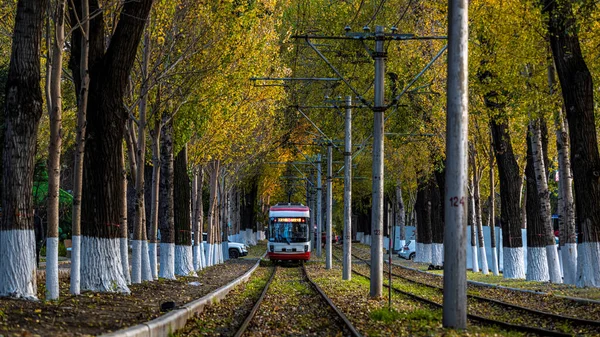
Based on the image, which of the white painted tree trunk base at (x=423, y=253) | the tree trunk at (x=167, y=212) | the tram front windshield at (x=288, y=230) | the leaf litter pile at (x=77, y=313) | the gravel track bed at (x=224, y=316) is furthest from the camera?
the white painted tree trunk base at (x=423, y=253)

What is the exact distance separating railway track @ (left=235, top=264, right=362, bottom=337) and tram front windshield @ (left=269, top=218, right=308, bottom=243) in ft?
87.2

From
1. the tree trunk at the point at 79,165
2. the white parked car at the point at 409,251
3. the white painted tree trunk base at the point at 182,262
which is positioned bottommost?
the white parked car at the point at 409,251

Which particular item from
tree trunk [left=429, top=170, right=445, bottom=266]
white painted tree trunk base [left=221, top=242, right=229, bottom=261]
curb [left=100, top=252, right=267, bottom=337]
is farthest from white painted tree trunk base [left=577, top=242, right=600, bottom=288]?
white painted tree trunk base [left=221, top=242, right=229, bottom=261]

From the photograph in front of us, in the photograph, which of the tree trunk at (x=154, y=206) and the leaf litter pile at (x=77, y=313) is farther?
the tree trunk at (x=154, y=206)

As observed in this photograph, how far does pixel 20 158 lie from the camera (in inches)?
623

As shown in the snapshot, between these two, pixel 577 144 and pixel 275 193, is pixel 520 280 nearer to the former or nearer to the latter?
pixel 577 144

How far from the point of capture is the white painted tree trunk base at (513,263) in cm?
3444

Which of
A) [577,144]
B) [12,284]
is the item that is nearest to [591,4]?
[577,144]

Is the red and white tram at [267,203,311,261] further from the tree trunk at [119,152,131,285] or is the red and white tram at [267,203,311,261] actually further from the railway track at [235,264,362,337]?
the tree trunk at [119,152,131,285]

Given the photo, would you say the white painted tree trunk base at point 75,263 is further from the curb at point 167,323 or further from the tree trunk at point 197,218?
the tree trunk at point 197,218

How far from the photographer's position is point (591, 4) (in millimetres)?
21812

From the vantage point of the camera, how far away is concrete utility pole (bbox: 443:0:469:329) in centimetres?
1440

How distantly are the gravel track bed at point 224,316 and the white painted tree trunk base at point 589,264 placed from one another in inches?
340

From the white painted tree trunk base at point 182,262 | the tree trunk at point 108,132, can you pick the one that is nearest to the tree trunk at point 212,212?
the white painted tree trunk base at point 182,262
